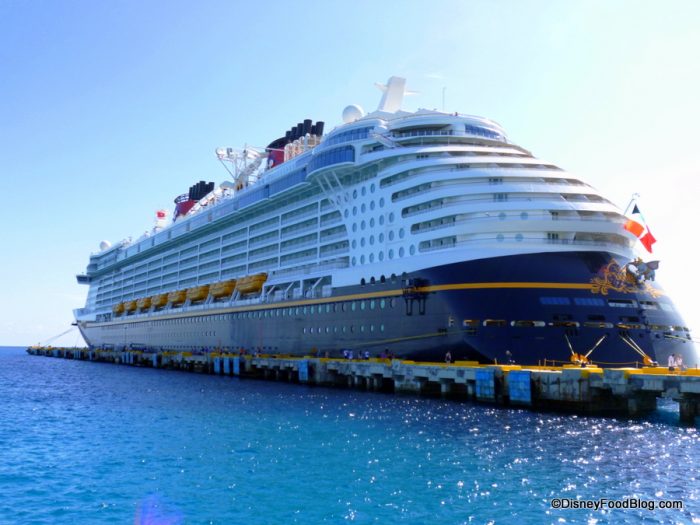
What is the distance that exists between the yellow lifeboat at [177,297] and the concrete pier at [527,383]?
3668cm

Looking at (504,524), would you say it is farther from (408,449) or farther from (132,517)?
(132,517)

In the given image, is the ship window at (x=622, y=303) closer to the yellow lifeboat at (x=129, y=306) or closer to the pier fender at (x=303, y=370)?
the pier fender at (x=303, y=370)

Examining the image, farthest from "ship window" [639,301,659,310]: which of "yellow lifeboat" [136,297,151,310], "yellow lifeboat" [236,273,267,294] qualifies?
"yellow lifeboat" [136,297,151,310]

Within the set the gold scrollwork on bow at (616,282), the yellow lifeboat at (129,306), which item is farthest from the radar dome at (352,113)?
the yellow lifeboat at (129,306)

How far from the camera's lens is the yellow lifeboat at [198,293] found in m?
70.6

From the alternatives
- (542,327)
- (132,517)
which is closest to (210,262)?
(542,327)

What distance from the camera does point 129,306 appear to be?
310 ft

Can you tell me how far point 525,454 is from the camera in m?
18.8

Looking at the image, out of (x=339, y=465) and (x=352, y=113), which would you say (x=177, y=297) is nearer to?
(x=352, y=113)

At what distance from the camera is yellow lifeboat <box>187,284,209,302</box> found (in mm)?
70562

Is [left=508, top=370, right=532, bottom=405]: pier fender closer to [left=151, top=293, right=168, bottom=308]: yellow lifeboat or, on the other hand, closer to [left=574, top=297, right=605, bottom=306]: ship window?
[left=574, top=297, right=605, bottom=306]: ship window

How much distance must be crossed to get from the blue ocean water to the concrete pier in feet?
3.56

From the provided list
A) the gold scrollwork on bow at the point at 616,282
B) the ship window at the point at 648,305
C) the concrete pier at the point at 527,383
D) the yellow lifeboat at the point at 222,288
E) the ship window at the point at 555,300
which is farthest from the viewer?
the yellow lifeboat at the point at 222,288

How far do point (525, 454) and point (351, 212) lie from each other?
1176 inches
